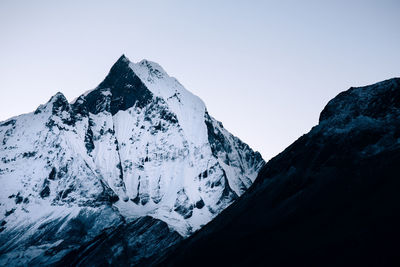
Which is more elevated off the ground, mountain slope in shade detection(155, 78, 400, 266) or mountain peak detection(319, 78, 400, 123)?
mountain peak detection(319, 78, 400, 123)

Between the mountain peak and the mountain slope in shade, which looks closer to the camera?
the mountain slope in shade

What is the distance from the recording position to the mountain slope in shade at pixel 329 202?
184ft

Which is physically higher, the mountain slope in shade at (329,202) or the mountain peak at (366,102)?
the mountain peak at (366,102)

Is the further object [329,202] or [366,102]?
[366,102]

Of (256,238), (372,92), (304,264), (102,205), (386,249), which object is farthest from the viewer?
(102,205)

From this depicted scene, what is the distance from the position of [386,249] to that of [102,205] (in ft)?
Answer: 544

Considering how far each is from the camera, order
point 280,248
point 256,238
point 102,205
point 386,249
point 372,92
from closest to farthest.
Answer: point 386,249 → point 280,248 → point 256,238 → point 372,92 → point 102,205

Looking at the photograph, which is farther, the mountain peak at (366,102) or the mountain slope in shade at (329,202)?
the mountain peak at (366,102)

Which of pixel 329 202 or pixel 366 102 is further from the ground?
pixel 366 102

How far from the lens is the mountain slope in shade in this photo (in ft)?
184

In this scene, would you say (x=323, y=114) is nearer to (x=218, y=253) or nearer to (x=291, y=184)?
(x=291, y=184)

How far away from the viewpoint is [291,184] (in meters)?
91.9

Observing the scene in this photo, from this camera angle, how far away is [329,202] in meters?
73.0

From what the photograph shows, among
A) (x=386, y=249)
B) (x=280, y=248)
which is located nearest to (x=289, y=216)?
(x=280, y=248)
